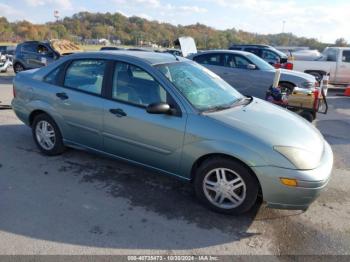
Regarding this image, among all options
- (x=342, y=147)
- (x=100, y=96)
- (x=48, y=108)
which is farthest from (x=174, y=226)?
(x=342, y=147)

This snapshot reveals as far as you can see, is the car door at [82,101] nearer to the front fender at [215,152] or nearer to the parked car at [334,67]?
the front fender at [215,152]

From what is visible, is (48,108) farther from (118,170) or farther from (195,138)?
(195,138)

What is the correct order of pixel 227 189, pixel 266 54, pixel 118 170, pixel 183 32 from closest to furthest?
pixel 227 189, pixel 118 170, pixel 266 54, pixel 183 32

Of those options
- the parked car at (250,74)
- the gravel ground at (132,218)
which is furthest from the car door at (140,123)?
the parked car at (250,74)

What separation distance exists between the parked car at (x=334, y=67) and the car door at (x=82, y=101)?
39.0ft

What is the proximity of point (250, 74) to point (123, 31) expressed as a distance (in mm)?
89024

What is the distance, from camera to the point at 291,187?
10.2ft

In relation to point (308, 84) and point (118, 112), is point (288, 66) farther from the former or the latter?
point (118, 112)

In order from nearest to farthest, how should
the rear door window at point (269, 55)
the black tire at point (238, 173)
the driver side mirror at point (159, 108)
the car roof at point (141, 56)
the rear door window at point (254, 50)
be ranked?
the black tire at point (238, 173) < the driver side mirror at point (159, 108) < the car roof at point (141, 56) < the rear door window at point (269, 55) < the rear door window at point (254, 50)

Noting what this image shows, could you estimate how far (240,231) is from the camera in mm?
3273

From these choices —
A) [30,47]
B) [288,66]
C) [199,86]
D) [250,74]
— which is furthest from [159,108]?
[30,47]

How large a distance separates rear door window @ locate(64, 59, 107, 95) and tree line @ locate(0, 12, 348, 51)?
65.5 meters

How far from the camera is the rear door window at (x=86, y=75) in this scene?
4250 mm

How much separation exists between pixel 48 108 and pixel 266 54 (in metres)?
13.3
